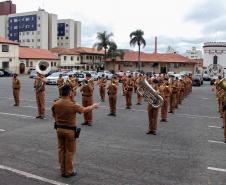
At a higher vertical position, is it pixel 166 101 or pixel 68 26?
pixel 68 26

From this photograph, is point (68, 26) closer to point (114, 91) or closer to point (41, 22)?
point (41, 22)

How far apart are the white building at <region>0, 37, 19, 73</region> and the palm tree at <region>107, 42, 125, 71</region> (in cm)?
1865

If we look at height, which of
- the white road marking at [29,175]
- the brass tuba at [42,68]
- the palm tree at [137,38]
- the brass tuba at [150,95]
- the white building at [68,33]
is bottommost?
the white road marking at [29,175]

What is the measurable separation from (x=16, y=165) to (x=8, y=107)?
10549 millimetres

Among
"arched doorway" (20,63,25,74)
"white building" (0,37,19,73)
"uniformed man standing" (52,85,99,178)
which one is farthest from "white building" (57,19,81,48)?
"uniformed man standing" (52,85,99,178)

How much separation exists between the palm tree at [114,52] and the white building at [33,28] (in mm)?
37703

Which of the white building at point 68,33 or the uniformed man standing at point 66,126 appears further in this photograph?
the white building at point 68,33

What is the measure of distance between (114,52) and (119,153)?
67.4 m

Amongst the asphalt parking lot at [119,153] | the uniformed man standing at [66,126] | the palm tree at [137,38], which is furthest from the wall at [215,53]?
the uniformed man standing at [66,126]

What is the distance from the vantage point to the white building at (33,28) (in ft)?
354

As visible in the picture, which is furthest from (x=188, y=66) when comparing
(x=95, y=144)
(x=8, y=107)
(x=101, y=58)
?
(x=95, y=144)

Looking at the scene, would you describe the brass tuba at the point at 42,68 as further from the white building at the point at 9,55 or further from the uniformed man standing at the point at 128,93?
the white building at the point at 9,55

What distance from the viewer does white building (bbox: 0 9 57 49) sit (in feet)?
354

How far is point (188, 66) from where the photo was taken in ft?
261
